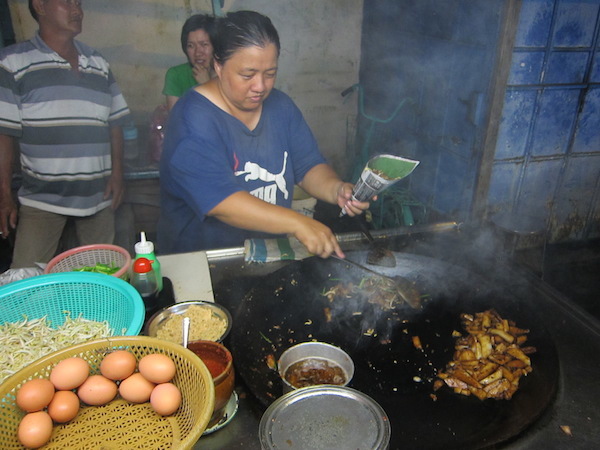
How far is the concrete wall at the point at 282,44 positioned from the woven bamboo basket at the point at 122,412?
5078 millimetres

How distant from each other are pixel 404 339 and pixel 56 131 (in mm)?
2943

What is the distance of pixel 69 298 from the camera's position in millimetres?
1749

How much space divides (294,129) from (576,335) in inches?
73.0

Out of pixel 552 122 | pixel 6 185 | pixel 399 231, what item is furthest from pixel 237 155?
pixel 552 122

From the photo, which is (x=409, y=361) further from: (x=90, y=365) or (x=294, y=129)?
(x=294, y=129)

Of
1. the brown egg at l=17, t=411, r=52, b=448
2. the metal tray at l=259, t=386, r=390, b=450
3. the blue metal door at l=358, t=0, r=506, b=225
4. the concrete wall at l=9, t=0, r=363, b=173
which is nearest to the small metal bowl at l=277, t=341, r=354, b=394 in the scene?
the metal tray at l=259, t=386, r=390, b=450

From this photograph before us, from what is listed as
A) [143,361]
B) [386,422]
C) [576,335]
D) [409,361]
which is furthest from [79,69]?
[576,335]

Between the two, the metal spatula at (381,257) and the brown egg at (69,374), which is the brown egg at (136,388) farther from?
the metal spatula at (381,257)

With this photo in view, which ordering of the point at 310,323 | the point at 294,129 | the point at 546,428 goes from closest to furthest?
the point at 546,428
the point at 310,323
the point at 294,129

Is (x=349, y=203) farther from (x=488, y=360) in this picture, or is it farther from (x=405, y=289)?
(x=488, y=360)

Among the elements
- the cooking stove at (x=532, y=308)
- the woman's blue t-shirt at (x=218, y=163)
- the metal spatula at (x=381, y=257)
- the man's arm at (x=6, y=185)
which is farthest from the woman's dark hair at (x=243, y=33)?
the man's arm at (x=6, y=185)

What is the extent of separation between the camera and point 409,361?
6.11 ft

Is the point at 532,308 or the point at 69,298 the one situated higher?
the point at 69,298

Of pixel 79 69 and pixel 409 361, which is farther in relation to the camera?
pixel 79 69
